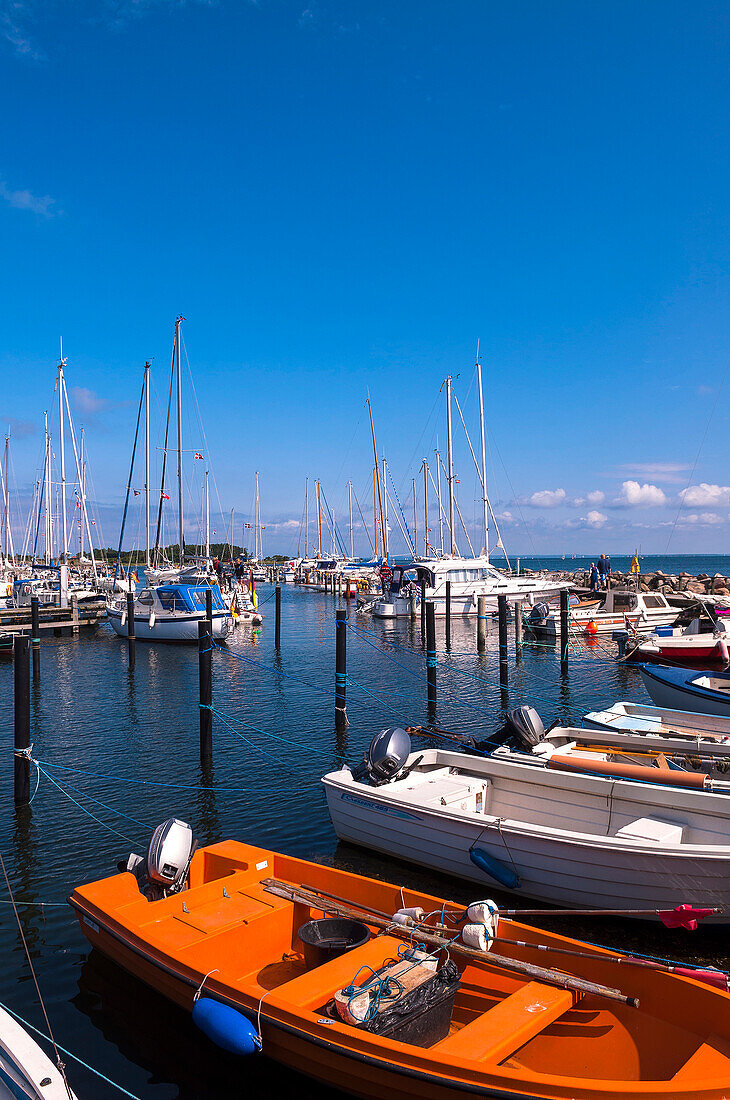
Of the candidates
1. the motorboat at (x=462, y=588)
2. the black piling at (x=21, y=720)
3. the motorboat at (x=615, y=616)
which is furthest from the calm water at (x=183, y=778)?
the motorboat at (x=462, y=588)

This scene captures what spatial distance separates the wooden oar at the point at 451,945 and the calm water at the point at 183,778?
4.73 ft

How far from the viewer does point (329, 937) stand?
23.3 ft

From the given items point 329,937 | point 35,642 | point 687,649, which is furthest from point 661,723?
point 35,642

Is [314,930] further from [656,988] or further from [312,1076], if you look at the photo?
[656,988]

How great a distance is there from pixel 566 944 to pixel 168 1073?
3807 mm

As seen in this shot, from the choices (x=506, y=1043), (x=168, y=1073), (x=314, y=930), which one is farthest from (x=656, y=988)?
(x=168, y=1073)

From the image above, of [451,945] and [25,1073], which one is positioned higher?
[25,1073]

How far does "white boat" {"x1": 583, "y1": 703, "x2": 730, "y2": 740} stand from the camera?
1313 centimetres

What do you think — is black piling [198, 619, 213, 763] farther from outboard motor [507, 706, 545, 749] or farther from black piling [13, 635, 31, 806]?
outboard motor [507, 706, 545, 749]

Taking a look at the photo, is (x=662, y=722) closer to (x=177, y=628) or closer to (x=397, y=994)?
(x=397, y=994)

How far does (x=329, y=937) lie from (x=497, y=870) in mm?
2984

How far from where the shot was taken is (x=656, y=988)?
229 inches

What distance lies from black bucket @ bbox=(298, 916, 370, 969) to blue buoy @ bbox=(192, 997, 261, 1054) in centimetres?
113

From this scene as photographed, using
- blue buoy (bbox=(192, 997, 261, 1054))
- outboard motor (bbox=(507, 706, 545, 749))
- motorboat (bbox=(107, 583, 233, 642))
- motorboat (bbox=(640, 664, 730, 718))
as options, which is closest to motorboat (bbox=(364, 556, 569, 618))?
motorboat (bbox=(107, 583, 233, 642))
